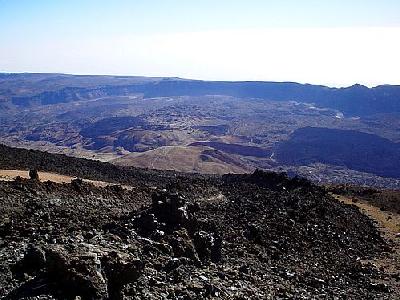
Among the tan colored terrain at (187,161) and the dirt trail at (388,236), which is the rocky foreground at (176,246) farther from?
the tan colored terrain at (187,161)

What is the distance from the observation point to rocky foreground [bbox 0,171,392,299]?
10977 millimetres

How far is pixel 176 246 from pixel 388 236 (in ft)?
51.0

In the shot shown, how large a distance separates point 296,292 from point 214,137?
147m

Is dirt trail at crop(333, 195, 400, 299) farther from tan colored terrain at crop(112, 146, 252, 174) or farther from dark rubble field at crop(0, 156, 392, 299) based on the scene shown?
tan colored terrain at crop(112, 146, 252, 174)

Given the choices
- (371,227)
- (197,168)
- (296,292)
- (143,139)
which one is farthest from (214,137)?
(296,292)

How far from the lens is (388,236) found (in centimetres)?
2650

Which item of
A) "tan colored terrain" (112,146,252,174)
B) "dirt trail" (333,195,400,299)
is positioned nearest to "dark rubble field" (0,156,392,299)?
"dirt trail" (333,195,400,299)

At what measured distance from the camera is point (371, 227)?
2828 centimetres

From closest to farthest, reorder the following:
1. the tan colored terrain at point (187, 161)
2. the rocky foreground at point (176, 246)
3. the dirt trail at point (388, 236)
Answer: the rocky foreground at point (176, 246), the dirt trail at point (388, 236), the tan colored terrain at point (187, 161)

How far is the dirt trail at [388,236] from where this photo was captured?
19.0 metres

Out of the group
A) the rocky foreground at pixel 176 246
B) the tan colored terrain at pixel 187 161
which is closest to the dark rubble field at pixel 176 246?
the rocky foreground at pixel 176 246

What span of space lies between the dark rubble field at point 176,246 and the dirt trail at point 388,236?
0.50 meters

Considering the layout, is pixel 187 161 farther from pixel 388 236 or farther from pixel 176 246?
pixel 176 246

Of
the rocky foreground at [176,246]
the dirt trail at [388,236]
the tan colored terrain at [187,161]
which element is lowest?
the tan colored terrain at [187,161]
